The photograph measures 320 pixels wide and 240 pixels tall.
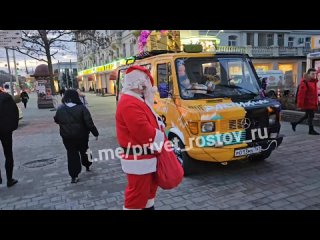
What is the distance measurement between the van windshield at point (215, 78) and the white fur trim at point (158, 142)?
8.20ft

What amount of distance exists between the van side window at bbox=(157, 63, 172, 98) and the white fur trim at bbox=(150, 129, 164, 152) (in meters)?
2.46

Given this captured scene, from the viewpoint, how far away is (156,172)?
312cm

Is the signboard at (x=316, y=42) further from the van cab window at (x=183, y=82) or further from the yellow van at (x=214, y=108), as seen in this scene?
the van cab window at (x=183, y=82)

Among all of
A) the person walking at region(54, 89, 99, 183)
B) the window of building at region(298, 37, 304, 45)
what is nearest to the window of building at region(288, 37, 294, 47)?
the window of building at region(298, 37, 304, 45)

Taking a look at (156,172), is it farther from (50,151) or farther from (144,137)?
(50,151)

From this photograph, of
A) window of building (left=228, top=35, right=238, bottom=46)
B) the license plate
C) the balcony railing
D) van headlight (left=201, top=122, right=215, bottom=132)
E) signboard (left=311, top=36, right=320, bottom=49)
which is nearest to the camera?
van headlight (left=201, top=122, right=215, bottom=132)

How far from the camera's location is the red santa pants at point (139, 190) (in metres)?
3.09

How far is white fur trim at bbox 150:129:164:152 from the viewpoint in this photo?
3000 mm

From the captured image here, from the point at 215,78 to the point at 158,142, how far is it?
3.16 m

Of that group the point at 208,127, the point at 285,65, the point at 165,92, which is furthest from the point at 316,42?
the point at 285,65

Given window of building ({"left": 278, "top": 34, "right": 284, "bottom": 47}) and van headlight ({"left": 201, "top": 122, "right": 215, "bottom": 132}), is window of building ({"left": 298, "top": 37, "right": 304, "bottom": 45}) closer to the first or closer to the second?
window of building ({"left": 278, "top": 34, "right": 284, "bottom": 47})

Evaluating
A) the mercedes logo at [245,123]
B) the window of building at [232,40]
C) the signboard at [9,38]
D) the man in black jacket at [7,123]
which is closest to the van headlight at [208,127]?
the mercedes logo at [245,123]
